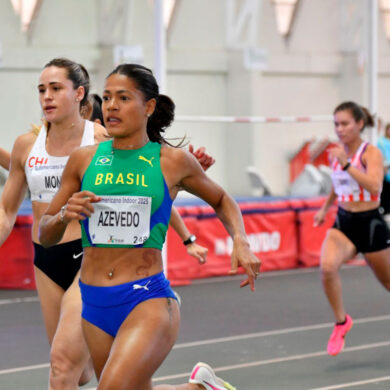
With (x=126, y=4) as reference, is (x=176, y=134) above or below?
below

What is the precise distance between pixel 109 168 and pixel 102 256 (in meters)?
0.34

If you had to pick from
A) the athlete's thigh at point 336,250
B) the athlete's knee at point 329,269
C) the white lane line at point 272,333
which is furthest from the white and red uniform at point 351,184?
the white lane line at point 272,333

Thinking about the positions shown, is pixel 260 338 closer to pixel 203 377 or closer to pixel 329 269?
pixel 329 269

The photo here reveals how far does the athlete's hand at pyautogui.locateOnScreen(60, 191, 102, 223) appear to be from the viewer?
342 centimetres

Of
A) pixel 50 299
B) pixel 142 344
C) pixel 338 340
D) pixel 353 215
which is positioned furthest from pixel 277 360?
pixel 142 344

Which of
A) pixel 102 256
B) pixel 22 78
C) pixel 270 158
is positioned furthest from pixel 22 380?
pixel 270 158

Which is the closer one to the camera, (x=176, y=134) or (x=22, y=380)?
(x=22, y=380)

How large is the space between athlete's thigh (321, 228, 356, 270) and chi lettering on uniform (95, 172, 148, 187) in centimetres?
317

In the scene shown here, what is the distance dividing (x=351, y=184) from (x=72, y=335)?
10.8ft

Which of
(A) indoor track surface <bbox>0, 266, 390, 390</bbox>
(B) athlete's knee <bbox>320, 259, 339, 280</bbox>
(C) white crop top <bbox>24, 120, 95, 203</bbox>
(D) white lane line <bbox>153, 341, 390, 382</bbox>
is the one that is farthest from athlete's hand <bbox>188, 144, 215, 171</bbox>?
(B) athlete's knee <bbox>320, 259, 339, 280</bbox>

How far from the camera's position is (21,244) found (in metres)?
9.90

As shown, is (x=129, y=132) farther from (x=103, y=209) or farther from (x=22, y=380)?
(x=22, y=380)

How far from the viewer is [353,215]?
22.7ft

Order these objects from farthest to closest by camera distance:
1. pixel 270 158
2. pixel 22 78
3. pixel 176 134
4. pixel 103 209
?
pixel 270 158 < pixel 176 134 < pixel 22 78 < pixel 103 209
